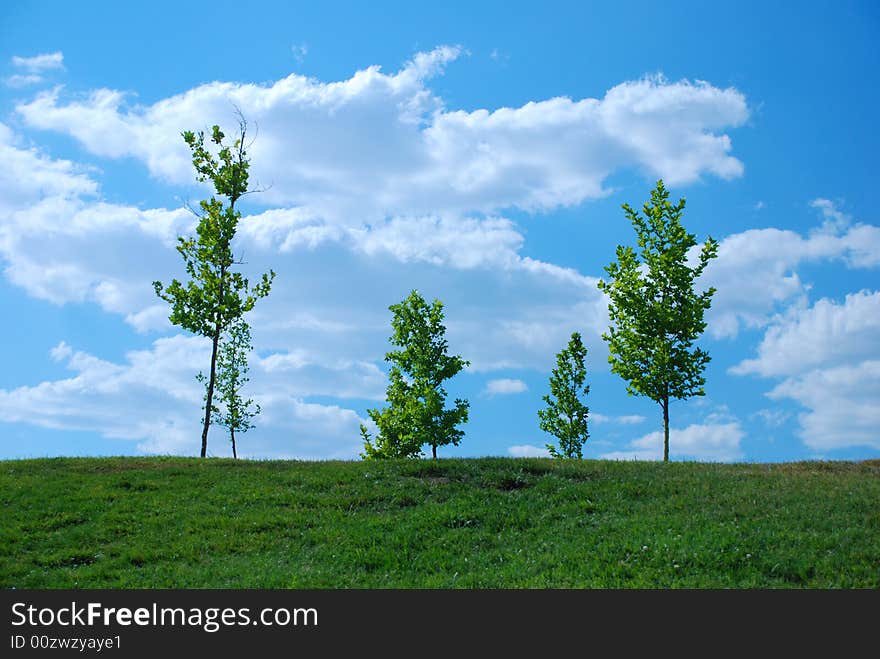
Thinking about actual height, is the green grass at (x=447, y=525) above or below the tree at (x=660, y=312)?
below

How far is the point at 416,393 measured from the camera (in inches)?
1588

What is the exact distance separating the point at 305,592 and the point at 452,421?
82.1 feet

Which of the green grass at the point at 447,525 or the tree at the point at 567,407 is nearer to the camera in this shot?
the green grass at the point at 447,525

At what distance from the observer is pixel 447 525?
20.1 m

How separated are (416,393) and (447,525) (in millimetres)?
20398

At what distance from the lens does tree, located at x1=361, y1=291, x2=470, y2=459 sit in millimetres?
39469

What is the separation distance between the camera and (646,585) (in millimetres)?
14688

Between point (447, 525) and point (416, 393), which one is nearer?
point (447, 525)

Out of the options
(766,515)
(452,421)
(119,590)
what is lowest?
(119,590)

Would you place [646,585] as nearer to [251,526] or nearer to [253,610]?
[253,610]

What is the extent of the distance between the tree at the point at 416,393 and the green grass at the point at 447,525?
37.7ft

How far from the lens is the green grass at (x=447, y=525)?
52.3 ft

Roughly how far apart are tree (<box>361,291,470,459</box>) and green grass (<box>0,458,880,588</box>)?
11478 mm

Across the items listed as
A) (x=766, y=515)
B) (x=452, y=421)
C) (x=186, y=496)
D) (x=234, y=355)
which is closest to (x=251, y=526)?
(x=186, y=496)
